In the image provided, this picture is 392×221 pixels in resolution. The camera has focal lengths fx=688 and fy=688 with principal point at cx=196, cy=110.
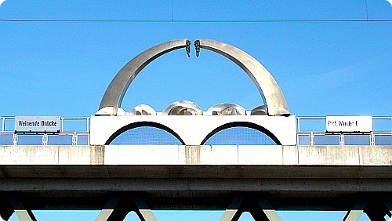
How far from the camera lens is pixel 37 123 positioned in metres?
26.6

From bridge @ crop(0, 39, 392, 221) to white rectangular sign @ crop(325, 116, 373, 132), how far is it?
0.04 meters

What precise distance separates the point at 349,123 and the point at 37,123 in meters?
12.0

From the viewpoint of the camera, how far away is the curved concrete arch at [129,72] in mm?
26645

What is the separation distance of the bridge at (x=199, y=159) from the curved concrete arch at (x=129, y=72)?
44mm

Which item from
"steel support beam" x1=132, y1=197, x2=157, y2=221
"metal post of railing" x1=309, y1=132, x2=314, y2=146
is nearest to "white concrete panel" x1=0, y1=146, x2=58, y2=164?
"steel support beam" x1=132, y1=197, x2=157, y2=221

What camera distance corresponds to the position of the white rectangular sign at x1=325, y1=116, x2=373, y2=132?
26203mm

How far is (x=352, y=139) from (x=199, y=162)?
Answer: 5.77 metres

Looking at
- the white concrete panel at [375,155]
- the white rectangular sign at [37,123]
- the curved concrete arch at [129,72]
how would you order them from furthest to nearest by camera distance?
1. the curved concrete arch at [129,72]
2. the white rectangular sign at [37,123]
3. the white concrete panel at [375,155]

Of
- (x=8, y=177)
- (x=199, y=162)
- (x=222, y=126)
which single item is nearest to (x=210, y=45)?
(x=222, y=126)

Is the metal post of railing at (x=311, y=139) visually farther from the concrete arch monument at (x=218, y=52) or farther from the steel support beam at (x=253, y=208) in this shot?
the steel support beam at (x=253, y=208)

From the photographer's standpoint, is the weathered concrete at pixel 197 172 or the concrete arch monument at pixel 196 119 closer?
the weathered concrete at pixel 197 172

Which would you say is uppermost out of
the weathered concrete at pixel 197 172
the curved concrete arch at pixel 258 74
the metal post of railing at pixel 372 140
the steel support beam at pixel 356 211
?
the curved concrete arch at pixel 258 74

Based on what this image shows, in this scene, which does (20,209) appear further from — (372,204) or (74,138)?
(372,204)

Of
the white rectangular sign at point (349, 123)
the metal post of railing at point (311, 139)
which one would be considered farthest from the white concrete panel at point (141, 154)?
the white rectangular sign at point (349, 123)
